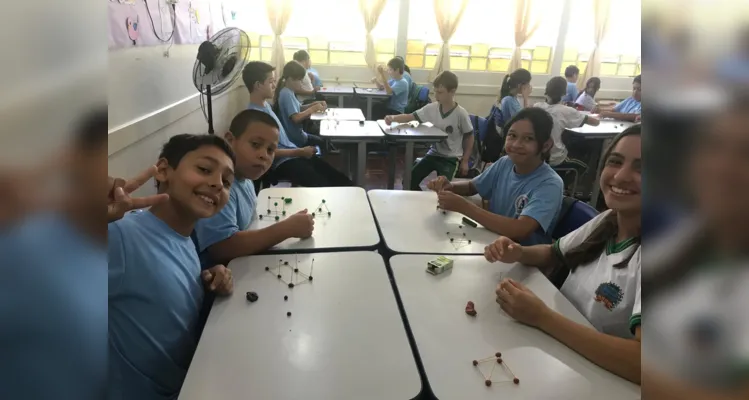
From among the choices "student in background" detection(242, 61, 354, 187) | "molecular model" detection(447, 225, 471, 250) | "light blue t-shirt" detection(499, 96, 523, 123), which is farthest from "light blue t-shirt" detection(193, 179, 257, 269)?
"light blue t-shirt" detection(499, 96, 523, 123)

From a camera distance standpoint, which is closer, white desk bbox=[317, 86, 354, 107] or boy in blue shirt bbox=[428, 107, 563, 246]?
boy in blue shirt bbox=[428, 107, 563, 246]

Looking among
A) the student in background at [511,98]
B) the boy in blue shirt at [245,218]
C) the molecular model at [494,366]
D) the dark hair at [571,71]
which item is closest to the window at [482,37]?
the dark hair at [571,71]

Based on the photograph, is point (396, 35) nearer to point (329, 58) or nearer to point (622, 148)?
point (329, 58)

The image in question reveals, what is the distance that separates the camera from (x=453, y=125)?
159 inches

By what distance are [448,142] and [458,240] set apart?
2.25 metres

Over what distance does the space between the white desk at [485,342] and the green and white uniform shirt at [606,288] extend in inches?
2.5

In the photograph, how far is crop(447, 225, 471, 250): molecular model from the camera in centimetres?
181

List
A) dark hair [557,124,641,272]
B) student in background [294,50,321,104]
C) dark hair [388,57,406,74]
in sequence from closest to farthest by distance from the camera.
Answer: dark hair [557,124,641,272], student in background [294,50,321,104], dark hair [388,57,406,74]

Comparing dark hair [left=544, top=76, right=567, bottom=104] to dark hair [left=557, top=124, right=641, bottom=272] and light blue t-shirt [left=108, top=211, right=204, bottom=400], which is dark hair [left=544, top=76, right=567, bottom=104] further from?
light blue t-shirt [left=108, top=211, right=204, bottom=400]

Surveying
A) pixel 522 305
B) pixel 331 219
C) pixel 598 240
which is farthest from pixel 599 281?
pixel 331 219

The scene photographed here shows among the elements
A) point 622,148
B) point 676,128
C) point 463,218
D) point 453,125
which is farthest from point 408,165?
point 676,128

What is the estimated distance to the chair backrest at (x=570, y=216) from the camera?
1.93 meters

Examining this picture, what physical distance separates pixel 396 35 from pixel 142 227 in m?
6.57

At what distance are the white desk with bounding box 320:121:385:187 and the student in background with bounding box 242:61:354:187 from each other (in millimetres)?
276
